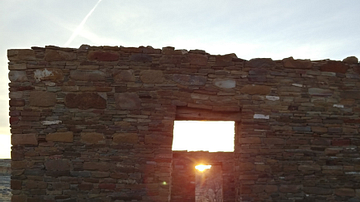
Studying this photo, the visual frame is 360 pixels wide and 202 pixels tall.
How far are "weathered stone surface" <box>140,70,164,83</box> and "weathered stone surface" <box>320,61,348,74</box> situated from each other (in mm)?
2881

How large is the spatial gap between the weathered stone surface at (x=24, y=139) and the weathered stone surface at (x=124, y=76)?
163 cm

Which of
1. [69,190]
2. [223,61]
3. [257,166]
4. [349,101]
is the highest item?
[223,61]

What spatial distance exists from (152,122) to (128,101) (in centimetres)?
52

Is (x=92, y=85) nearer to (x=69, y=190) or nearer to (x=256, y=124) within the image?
(x=69, y=190)

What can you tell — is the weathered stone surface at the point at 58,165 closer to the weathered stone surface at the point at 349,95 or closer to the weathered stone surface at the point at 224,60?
the weathered stone surface at the point at 224,60

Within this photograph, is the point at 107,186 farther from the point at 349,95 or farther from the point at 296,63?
the point at 349,95

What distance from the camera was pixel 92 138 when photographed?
4.95 metres

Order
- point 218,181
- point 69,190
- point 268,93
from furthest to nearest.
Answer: point 218,181
point 268,93
point 69,190

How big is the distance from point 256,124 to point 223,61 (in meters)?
Answer: 1.20

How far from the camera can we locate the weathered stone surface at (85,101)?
16.4 ft

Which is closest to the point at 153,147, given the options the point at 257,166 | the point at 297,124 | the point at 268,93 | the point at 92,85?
the point at 92,85

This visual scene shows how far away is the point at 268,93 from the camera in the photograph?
5.22 metres

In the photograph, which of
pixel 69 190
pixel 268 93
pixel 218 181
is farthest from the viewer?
pixel 218 181

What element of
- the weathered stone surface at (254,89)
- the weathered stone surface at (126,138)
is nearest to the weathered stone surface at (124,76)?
the weathered stone surface at (126,138)
